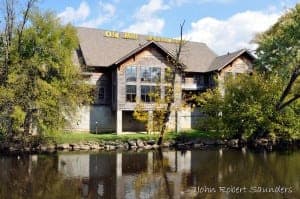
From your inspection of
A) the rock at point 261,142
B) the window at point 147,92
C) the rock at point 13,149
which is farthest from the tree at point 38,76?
the rock at point 261,142

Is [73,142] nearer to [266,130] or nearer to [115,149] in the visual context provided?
[115,149]

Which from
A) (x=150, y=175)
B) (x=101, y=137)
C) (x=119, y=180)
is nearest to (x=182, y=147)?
A: (x=101, y=137)

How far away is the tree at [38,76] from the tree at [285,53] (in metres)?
15.9

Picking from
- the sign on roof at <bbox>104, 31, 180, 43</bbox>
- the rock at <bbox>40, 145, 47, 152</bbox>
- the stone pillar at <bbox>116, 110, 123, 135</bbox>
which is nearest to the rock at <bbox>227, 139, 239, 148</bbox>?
the stone pillar at <bbox>116, 110, 123, 135</bbox>

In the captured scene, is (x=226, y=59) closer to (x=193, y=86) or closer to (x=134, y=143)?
(x=193, y=86)

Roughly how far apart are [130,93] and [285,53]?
1418 cm

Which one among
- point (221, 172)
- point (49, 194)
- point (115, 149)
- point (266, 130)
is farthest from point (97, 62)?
point (49, 194)

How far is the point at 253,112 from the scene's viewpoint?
3238 centimetres

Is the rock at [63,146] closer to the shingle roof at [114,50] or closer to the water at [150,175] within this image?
the water at [150,175]

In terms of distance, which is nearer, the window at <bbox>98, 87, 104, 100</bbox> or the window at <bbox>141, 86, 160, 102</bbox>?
the window at <bbox>141, 86, 160, 102</bbox>

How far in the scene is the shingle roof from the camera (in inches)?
1540

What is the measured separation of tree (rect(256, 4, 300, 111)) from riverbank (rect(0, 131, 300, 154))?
11.7 ft

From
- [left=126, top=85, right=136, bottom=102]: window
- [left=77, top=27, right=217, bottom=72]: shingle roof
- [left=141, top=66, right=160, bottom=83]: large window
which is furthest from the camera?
[left=77, top=27, right=217, bottom=72]: shingle roof

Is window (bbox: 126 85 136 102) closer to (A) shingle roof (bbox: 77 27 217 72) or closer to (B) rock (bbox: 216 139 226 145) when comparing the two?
(A) shingle roof (bbox: 77 27 217 72)
